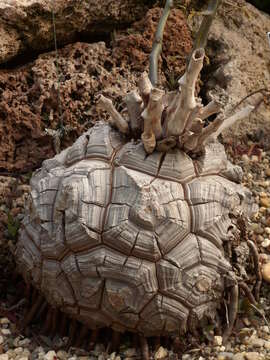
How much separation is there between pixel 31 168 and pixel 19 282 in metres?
0.64

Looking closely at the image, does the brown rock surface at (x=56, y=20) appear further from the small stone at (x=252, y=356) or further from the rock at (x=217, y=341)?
the small stone at (x=252, y=356)

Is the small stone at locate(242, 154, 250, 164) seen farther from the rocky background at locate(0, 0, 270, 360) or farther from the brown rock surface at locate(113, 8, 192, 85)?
the brown rock surface at locate(113, 8, 192, 85)

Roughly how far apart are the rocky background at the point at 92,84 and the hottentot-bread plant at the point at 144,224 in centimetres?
24

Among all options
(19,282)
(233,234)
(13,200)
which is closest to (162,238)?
(233,234)

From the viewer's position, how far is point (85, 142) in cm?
201

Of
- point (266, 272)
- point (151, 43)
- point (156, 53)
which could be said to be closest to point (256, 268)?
point (266, 272)

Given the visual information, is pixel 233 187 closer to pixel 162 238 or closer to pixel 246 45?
pixel 162 238

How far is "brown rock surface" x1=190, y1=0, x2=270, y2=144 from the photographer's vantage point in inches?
121

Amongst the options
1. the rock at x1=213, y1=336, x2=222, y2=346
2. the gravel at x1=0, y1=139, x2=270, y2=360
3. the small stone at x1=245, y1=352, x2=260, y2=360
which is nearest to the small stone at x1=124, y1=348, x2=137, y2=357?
the gravel at x1=0, y1=139, x2=270, y2=360

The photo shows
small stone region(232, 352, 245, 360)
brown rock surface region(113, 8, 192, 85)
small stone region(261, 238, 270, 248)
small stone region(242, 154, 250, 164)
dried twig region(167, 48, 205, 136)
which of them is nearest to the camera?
dried twig region(167, 48, 205, 136)

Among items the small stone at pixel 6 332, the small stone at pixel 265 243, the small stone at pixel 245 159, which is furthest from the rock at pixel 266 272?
the small stone at pixel 6 332

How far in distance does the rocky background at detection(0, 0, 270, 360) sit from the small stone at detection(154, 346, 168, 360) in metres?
0.01

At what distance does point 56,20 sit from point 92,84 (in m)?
0.41

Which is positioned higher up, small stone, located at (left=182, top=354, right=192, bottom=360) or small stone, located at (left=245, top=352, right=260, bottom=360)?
small stone, located at (left=245, top=352, right=260, bottom=360)
